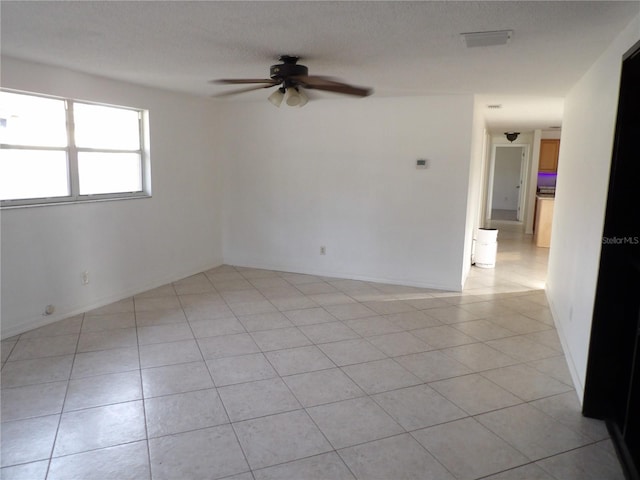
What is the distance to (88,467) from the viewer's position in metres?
2.11

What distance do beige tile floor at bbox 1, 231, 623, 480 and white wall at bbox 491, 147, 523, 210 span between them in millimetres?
10130

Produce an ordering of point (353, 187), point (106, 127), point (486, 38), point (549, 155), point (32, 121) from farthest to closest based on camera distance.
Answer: point (549, 155)
point (353, 187)
point (106, 127)
point (32, 121)
point (486, 38)

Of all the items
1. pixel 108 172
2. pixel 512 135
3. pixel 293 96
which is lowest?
pixel 108 172

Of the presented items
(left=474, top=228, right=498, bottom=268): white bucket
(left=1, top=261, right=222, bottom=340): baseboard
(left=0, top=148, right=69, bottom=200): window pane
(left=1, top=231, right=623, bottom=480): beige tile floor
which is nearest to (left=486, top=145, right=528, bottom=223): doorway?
(left=474, top=228, right=498, bottom=268): white bucket

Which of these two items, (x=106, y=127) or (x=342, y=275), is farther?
(x=342, y=275)

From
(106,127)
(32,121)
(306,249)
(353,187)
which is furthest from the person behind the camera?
(306,249)

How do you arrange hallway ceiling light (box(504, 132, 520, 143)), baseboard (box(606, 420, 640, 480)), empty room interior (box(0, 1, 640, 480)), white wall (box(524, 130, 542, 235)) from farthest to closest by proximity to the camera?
hallway ceiling light (box(504, 132, 520, 143)), white wall (box(524, 130, 542, 235)), empty room interior (box(0, 1, 640, 480)), baseboard (box(606, 420, 640, 480))

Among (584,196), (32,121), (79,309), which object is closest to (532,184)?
(584,196)

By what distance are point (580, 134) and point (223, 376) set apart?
3438 millimetres

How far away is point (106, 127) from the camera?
15.0 ft

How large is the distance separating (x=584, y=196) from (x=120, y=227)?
428cm

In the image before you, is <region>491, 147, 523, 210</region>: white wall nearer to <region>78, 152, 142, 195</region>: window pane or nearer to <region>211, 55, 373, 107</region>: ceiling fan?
<region>78, 152, 142, 195</region>: window pane

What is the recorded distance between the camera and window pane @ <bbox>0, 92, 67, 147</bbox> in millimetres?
3609

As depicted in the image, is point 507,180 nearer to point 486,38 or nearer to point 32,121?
point 486,38
